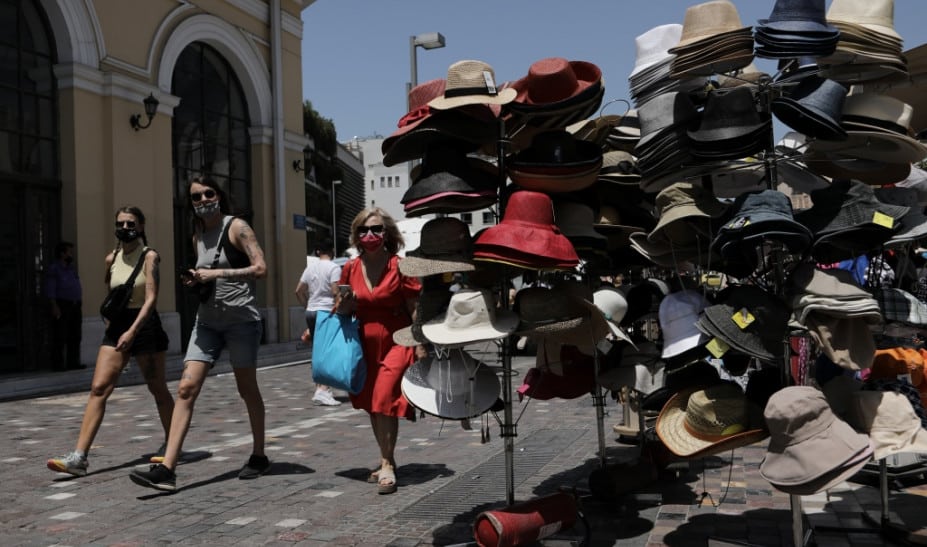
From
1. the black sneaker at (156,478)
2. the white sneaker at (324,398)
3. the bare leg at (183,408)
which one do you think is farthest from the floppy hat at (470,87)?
the white sneaker at (324,398)

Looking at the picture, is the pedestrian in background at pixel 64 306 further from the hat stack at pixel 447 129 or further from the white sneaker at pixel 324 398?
the hat stack at pixel 447 129

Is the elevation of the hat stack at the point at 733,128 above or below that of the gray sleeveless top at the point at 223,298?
above

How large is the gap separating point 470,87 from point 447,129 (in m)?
0.22

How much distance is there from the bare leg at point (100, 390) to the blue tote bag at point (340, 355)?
1511 millimetres

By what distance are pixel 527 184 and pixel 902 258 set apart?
1.78 meters

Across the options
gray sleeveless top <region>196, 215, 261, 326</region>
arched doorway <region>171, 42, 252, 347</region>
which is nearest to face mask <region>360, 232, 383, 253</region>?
gray sleeveless top <region>196, 215, 261, 326</region>

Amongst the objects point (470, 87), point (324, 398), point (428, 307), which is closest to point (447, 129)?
point (470, 87)

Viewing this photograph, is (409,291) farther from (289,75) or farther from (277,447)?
(289,75)

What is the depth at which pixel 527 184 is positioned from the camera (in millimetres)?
4059

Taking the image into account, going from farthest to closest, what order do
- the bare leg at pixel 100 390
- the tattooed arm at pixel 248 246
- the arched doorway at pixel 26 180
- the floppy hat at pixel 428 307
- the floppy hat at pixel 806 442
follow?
the arched doorway at pixel 26 180, the bare leg at pixel 100 390, the tattooed arm at pixel 248 246, the floppy hat at pixel 428 307, the floppy hat at pixel 806 442

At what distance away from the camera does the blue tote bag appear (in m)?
5.54

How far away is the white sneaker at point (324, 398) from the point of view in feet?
32.6

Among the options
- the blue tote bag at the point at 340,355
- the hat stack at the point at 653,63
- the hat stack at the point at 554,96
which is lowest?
the blue tote bag at the point at 340,355

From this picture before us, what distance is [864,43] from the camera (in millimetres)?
3641
